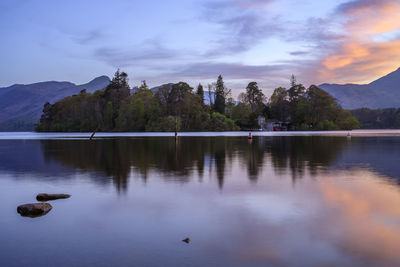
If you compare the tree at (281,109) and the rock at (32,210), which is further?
the tree at (281,109)

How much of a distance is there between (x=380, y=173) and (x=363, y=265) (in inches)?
606

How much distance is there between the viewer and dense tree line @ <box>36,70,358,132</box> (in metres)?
148

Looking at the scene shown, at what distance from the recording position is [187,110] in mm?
146125

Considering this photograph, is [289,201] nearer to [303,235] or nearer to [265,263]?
[303,235]

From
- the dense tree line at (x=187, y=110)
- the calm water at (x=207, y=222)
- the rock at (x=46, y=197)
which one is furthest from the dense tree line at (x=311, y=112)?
the rock at (x=46, y=197)

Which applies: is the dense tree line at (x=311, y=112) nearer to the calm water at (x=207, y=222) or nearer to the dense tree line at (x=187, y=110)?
the dense tree line at (x=187, y=110)

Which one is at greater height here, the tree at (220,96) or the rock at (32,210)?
the tree at (220,96)

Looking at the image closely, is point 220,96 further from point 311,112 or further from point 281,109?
point 311,112

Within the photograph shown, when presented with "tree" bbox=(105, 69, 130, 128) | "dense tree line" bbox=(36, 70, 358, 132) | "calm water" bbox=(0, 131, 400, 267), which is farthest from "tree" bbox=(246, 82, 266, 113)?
"calm water" bbox=(0, 131, 400, 267)

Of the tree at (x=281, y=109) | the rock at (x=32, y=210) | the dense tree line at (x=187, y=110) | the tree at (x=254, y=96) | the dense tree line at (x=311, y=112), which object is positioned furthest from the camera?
the tree at (x=254, y=96)

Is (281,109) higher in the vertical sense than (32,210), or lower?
higher

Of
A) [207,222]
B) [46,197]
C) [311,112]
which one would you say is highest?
[311,112]

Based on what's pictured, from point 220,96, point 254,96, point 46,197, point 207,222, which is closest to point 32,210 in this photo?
point 46,197

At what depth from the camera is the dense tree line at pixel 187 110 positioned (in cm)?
14762
